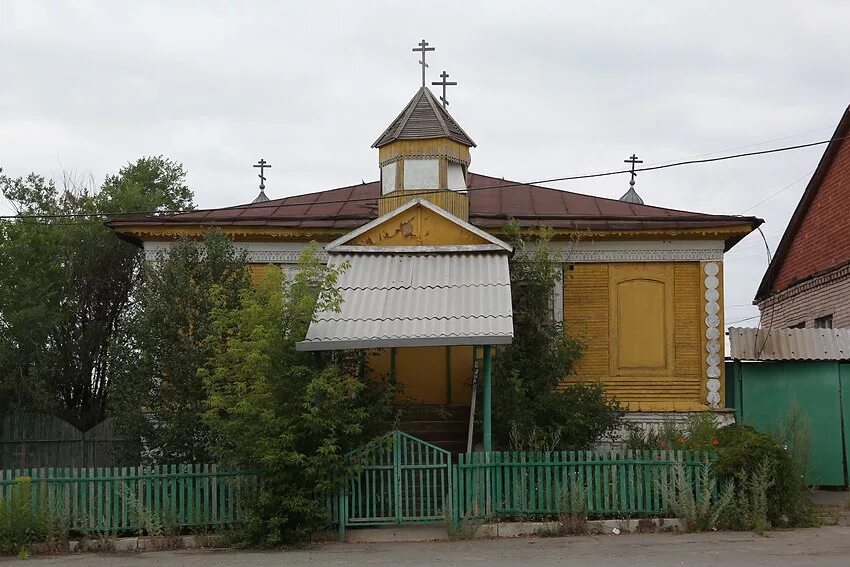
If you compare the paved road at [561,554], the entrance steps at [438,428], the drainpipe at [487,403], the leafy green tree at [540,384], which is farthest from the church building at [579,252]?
the paved road at [561,554]

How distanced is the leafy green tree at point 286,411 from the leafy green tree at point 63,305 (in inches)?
304

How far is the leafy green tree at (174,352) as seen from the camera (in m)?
15.0

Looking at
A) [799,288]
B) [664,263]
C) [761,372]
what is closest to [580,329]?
[664,263]

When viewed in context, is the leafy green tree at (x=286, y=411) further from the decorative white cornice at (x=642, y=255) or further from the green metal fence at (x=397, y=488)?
the decorative white cornice at (x=642, y=255)

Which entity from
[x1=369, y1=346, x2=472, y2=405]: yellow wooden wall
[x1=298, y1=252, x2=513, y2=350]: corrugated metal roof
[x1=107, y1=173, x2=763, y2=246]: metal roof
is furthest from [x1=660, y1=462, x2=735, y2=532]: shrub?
[x1=107, y1=173, x2=763, y2=246]: metal roof

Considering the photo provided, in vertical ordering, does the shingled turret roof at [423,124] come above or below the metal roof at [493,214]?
above

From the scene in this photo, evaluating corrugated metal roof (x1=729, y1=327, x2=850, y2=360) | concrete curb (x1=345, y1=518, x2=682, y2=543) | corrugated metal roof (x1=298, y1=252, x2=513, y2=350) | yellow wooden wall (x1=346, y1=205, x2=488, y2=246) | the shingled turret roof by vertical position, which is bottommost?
concrete curb (x1=345, y1=518, x2=682, y2=543)

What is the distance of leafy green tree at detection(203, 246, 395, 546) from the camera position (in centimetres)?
1288

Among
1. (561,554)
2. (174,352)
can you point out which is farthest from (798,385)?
(174,352)

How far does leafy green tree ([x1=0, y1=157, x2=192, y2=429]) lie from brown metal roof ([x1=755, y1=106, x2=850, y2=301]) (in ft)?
51.9

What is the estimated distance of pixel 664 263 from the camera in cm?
1798

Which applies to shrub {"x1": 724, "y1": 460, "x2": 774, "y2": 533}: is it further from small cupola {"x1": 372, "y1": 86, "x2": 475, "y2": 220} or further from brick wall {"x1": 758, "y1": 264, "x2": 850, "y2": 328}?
brick wall {"x1": 758, "y1": 264, "x2": 850, "y2": 328}

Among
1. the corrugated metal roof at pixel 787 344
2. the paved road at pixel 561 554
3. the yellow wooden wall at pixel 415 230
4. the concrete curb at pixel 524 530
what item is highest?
the yellow wooden wall at pixel 415 230

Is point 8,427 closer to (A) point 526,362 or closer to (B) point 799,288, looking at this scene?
(A) point 526,362
